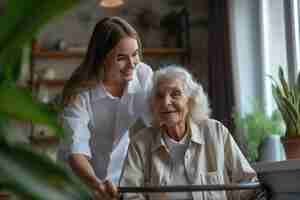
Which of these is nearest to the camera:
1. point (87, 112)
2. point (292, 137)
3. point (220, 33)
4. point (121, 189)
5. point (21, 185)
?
point (21, 185)

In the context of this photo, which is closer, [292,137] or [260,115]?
[292,137]

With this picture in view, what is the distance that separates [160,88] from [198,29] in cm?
399

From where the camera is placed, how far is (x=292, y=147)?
2199mm

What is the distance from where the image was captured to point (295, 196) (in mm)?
1911

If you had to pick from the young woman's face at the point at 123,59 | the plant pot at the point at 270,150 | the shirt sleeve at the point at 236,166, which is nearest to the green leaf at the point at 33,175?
the shirt sleeve at the point at 236,166

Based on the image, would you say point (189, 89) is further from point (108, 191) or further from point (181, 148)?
point (108, 191)

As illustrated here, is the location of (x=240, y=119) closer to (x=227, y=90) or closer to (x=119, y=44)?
(x=227, y=90)

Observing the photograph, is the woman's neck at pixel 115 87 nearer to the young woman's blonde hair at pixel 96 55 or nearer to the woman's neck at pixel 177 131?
the young woman's blonde hair at pixel 96 55

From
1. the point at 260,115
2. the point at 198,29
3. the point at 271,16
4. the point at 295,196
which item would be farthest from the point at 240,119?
the point at 295,196

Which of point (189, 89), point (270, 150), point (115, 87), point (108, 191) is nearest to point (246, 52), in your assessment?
point (270, 150)

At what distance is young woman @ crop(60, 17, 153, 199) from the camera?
2.48 m

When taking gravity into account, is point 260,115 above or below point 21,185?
below

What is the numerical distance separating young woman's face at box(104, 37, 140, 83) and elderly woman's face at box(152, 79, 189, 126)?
182 millimetres

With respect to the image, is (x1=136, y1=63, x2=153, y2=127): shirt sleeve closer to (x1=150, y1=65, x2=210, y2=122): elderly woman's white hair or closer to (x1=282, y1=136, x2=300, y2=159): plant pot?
(x1=150, y1=65, x2=210, y2=122): elderly woman's white hair
